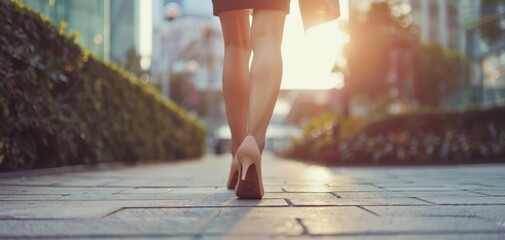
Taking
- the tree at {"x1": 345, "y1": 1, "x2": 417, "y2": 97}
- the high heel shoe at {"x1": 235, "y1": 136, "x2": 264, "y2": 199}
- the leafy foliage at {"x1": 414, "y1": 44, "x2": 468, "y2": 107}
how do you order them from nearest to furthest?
the high heel shoe at {"x1": 235, "y1": 136, "x2": 264, "y2": 199}, the tree at {"x1": 345, "y1": 1, "x2": 417, "y2": 97}, the leafy foliage at {"x1": 414, "y1": 44, "x2": 468, "y2": 107}

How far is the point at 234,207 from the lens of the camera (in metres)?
2.10

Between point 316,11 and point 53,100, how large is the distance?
A: 3.13 metres

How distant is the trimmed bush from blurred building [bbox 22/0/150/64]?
15.4ft

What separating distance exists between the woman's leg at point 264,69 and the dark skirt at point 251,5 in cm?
3

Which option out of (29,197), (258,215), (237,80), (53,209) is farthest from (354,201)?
(29,197)

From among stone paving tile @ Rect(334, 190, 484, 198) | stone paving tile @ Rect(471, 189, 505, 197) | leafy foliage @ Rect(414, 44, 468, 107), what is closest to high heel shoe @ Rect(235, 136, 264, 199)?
stone paving tile @ Rect(334, 190, 484, 198)

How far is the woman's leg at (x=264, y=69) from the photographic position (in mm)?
2570

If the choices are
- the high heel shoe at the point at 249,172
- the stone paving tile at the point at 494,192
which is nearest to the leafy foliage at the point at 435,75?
the stone paving tile at the point at 494,192

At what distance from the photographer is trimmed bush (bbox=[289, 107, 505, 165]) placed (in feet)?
28.8

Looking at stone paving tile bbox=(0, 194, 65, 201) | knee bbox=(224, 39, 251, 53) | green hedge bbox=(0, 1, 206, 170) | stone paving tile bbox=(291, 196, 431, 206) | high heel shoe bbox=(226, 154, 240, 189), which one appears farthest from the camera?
green hedge bbox=(0, 1, 206, 170)

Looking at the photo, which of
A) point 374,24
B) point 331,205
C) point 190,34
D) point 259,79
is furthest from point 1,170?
point 190,34

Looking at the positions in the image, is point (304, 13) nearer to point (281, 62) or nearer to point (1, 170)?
point (281, 62)

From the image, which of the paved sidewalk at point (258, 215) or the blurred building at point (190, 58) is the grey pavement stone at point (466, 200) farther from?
the blurred building at point (190, 58)

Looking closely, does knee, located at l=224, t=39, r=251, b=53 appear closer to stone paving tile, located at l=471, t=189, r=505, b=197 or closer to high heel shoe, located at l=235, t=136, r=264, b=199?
high heel shoe, located at l=235, t=136, r=264, b=199
